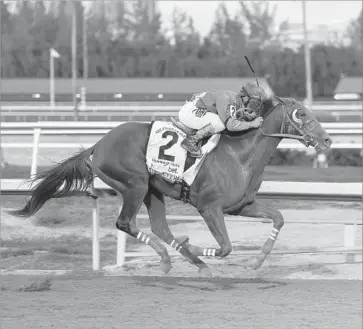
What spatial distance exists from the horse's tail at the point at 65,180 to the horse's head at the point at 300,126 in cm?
129

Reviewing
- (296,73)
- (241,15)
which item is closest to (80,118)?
Result: (296,73)

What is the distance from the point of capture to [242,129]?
6.09 metres

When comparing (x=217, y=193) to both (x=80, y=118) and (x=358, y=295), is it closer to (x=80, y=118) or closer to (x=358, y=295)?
(x=358, y=295)

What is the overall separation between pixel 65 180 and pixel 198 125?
1142 mm

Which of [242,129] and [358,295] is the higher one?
[242,129]

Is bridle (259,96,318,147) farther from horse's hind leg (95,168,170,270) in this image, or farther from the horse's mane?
horse's hind leg (95,168,170,270)

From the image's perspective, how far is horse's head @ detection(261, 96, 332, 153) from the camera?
613 cm

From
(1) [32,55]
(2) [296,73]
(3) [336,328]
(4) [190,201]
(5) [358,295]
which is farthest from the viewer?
(1) [32,55]

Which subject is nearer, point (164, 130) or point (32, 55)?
point (164, 130)

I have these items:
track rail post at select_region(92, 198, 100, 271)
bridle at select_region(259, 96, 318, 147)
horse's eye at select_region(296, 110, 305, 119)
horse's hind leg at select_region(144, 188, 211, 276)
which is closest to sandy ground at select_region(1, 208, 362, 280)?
track rail post at select_region(92, 198, 100, 271)

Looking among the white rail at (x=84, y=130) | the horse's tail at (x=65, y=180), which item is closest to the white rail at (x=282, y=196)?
the horse's tail at (x=65, y=180)

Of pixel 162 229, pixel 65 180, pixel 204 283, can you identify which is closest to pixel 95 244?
pixel 65 180

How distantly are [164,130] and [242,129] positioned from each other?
20.5 inches

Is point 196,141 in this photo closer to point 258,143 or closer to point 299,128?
point 258,143
